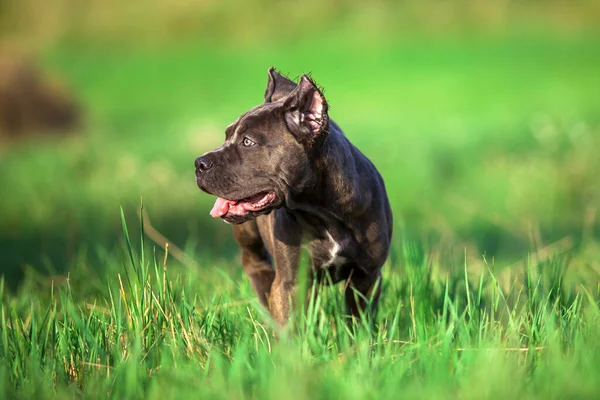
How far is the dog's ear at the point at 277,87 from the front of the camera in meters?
6.23

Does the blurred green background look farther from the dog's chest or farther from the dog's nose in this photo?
the dog's nose

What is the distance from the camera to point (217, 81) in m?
24.6

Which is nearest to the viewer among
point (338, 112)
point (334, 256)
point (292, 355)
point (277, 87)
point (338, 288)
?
point (292, 355)

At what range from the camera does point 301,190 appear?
18.5 ft

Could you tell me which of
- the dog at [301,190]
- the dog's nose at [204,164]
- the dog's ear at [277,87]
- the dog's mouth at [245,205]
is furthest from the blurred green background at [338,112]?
the dog's nose at [204,164]

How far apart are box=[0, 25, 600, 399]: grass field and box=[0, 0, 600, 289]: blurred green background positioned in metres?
0.06

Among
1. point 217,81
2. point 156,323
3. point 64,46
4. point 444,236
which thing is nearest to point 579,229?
point 444,236

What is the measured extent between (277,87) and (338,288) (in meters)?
1.40

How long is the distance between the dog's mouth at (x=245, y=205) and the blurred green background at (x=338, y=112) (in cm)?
115

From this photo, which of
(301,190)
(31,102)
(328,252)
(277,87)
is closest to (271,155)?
(301,190)

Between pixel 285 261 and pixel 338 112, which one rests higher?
pixel 338 112

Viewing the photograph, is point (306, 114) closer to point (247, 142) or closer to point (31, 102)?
point (247, 142)

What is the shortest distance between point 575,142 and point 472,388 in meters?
10.3

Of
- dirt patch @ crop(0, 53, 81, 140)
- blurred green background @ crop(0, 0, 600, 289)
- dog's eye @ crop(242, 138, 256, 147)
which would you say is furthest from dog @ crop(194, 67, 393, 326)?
dirt patch @ crop(0, 53, 81, 140)
